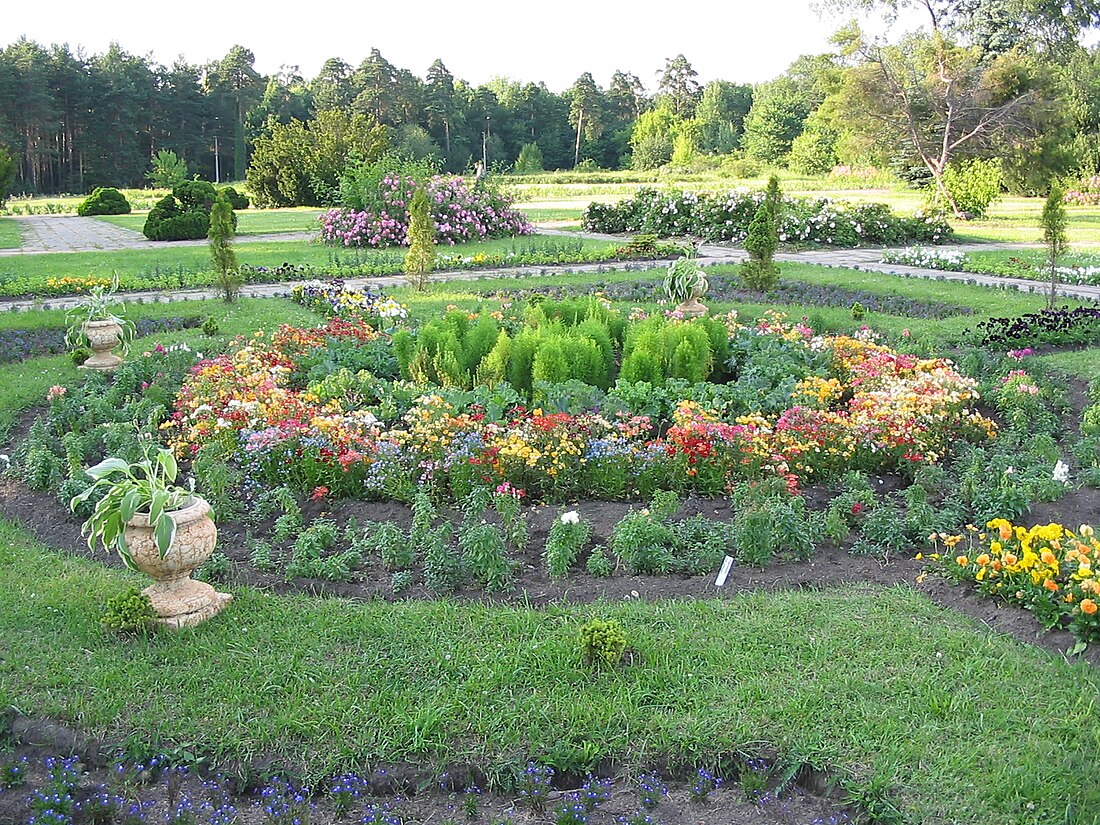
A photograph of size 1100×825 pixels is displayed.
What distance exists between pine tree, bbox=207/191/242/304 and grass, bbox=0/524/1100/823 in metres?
7.57

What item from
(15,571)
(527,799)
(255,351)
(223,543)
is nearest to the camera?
(527,799)

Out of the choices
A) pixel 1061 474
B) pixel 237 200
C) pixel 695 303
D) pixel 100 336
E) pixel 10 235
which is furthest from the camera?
pixel 237 200

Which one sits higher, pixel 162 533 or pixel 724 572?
pixel 162 533

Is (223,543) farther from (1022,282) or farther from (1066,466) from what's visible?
(1022,282)

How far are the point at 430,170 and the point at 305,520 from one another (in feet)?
54.8

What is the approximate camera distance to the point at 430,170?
20562 mm

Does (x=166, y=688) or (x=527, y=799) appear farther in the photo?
(x=166, y=688)

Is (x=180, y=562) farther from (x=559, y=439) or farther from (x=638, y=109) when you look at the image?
(x=638, y=109)

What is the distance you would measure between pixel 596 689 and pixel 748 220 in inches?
687

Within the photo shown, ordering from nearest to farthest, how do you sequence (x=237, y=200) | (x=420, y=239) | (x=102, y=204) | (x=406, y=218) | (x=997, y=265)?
(x=420, y=239)
(x=997, y=265)
(x=406, y=218)
(x=102, y=204)
(x=237, y=200)

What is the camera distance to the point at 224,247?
11.2 meters

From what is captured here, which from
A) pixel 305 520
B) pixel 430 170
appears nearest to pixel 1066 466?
pixel 305 520

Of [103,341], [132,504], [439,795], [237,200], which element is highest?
[237,200]

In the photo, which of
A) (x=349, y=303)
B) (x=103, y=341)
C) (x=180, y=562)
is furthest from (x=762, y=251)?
(x=180, y=562)
